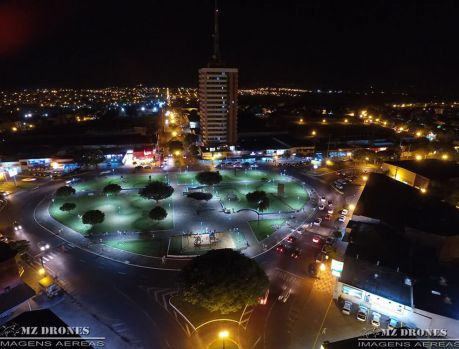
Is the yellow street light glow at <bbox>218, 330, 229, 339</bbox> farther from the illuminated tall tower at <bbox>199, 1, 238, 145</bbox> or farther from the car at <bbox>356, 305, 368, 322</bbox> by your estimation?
the illuminated tall tower at <bbox>199, 1, 238, 145</bbox>

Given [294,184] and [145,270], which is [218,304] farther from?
[294,184]

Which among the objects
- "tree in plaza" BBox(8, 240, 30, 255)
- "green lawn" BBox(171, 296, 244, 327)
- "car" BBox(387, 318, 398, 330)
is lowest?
"green lawn" BBox(171, 296, 244, 327)

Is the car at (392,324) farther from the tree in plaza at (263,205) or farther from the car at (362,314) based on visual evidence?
the tree in plaza at (263,205)

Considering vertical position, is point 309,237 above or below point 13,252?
below

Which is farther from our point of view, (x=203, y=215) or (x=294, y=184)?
(x=294, y=184)

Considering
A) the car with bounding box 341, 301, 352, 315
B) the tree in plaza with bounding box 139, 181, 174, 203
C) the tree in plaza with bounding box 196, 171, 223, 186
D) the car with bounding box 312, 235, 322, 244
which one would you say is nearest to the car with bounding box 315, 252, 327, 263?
the car with bounding box 312, 235, 322, 244

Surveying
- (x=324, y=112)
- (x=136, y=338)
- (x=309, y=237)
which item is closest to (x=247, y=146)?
(x=309, y=237)
